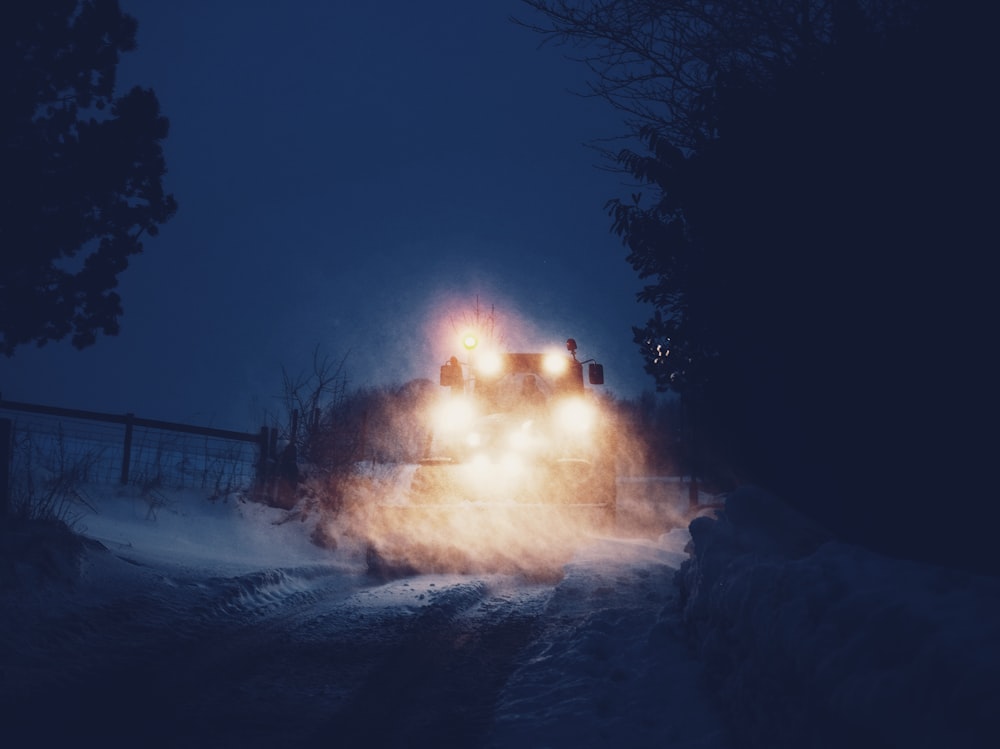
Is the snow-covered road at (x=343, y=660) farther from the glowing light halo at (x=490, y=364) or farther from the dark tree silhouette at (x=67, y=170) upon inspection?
the glowing light halo at (x=490, y=364)

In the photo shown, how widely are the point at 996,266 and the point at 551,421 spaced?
34.6 ft

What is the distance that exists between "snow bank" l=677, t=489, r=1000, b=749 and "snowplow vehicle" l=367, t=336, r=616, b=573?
20.6ft

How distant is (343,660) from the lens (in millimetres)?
5750

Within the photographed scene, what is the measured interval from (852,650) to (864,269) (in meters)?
2.42

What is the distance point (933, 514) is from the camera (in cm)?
388

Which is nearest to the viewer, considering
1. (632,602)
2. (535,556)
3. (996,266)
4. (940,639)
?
(940,639)

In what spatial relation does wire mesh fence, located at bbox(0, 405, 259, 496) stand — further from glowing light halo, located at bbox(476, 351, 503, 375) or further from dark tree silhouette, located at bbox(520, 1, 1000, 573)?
dark tree silhouette, located at bbox(520, 1, 1000, 573)

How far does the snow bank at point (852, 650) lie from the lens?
219 cm

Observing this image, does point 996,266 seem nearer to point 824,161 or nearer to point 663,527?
point 824,161

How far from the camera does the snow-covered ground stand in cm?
258

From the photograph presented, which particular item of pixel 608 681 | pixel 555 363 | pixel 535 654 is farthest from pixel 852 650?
pixel 555 363

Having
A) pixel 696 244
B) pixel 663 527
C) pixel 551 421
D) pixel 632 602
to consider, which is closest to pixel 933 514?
pixel 696 244

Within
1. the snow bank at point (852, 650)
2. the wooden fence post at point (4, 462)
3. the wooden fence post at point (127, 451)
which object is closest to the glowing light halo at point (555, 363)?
the wooden fence post at point (127, 451)

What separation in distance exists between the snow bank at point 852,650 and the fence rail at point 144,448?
12397 mm
